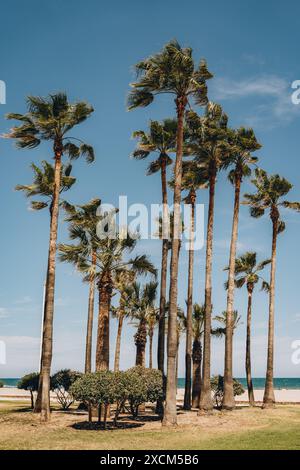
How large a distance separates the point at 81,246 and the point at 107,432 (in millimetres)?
10642

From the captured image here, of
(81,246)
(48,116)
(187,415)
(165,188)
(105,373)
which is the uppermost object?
(48,116)

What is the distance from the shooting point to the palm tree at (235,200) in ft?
102

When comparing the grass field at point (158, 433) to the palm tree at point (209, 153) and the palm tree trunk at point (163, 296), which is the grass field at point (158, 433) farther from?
the palm tree at point (209, 153)

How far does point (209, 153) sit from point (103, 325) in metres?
12.5

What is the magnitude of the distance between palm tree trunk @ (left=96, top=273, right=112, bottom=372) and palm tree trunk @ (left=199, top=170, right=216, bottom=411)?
18.9 ft

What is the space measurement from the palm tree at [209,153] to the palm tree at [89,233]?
686 cm

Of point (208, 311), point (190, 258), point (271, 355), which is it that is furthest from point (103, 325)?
point (271, 355)

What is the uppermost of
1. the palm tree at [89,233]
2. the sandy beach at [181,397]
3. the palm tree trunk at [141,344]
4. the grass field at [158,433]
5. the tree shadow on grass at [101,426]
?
the palm tree at [89,233]

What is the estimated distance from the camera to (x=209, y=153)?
31.7m

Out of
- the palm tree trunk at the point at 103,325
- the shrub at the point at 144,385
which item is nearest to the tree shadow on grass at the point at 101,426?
the shrub at the point at 144,385

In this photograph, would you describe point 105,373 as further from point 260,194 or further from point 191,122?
point 260,194
